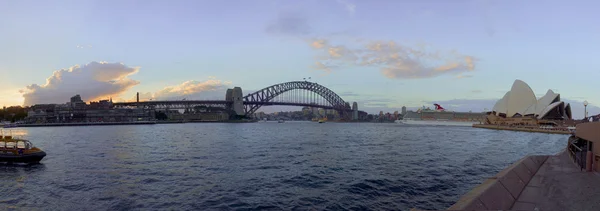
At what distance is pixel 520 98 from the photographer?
67125 mm

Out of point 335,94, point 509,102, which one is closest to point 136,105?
point 335,94

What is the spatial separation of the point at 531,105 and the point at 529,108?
67 cm

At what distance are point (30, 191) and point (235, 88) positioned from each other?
114407 millimetres

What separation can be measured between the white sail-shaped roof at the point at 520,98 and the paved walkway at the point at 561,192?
64.3 metres

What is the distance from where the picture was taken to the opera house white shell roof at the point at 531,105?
2421 inches

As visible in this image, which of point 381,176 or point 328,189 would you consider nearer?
point 328,189

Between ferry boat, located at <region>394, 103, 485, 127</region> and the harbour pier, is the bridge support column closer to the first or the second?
ferry boat, located at <region>394, 103, 485, 127</region>

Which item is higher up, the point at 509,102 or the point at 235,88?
the point at 235,88

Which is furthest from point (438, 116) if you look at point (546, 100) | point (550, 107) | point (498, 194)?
point (498, 194)

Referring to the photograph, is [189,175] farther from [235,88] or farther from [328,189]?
[235,88]

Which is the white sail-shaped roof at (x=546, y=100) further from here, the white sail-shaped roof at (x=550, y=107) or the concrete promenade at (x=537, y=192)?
the concrete promenade at (x=537, y=192)

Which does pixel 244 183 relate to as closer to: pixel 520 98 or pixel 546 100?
pixel 546 100

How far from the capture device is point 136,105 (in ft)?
420

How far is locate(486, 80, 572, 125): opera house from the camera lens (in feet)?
202
